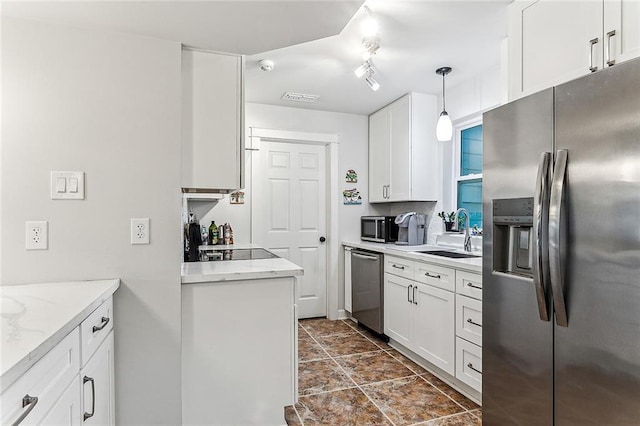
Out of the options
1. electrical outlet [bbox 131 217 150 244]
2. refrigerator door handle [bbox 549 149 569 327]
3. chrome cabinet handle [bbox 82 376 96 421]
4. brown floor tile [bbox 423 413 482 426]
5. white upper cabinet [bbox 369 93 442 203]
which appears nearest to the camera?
chrome cabinet handle [bbox 82 376 96 421]

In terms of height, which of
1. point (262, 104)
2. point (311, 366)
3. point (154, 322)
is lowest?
point (311, 366)

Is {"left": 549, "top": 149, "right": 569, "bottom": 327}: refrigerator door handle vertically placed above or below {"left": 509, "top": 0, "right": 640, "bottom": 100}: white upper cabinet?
below

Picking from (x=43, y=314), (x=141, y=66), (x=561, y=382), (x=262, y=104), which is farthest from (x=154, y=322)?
(x=262, y=104)

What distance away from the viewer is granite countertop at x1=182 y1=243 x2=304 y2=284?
1.77 m

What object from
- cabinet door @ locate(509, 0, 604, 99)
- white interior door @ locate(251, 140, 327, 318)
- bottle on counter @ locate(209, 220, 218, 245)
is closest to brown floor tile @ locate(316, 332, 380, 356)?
white interior door @ locate(251, 140, 327, 318)

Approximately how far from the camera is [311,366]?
2816mm

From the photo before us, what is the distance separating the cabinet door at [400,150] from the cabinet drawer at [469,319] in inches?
55.6

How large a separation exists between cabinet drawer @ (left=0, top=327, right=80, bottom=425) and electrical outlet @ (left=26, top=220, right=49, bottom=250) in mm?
670

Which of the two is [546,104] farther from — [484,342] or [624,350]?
[484,342]

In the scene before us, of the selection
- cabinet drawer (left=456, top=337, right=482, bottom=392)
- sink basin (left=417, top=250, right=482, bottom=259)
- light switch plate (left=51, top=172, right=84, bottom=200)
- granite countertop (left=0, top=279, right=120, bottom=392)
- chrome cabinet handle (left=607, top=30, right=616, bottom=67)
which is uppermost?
chrome cabinet handle (left=607, top=30, right=616, bottom=67)

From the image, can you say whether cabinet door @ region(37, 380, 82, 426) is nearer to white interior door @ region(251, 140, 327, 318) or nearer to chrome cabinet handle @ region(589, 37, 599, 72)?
chrome cabinet handle @ region(589, 37, 599, 72)

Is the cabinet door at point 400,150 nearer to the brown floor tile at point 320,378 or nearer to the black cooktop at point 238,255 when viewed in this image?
the black cooktop at point 238,255

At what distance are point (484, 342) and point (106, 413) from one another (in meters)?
1.83

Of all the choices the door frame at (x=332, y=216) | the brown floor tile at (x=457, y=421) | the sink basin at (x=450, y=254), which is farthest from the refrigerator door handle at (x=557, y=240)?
the door frame at (x=332, y=216)
